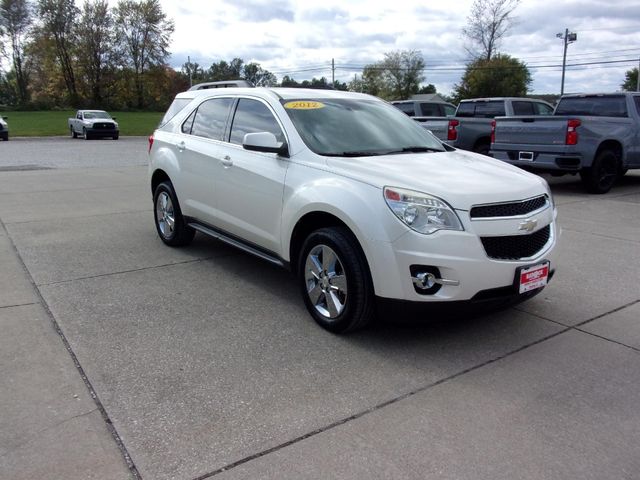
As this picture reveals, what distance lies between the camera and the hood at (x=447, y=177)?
3.60 m

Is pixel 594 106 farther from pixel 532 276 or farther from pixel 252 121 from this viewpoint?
pixel 532 276

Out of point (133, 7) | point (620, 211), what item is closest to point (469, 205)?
point (620, 211)

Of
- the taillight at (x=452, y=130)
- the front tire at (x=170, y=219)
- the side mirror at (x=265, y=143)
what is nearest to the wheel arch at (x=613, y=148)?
the taillight at (x=452, y=130)

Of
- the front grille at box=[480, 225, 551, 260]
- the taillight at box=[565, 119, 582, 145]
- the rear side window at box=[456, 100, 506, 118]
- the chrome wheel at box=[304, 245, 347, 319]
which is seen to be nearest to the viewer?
the front grille at box=[480, 225, 551, 260]

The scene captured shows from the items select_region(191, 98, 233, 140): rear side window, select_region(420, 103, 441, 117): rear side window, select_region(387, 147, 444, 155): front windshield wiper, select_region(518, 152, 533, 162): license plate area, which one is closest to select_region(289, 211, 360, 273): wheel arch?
select_region(387, 147, 444, 155): front windshield wiper

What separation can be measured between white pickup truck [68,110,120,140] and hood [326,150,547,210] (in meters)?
32.3

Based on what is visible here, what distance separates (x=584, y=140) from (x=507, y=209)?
7.64m

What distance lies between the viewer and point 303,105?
4750 millimetres

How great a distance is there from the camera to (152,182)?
6.71 metres

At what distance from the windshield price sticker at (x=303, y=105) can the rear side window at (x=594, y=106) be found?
8.67 meters

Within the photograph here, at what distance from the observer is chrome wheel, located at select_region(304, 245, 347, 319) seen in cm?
388

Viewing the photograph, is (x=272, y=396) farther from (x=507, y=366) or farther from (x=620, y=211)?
(x=620, y=211)

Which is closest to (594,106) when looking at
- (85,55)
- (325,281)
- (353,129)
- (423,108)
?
(423,108)

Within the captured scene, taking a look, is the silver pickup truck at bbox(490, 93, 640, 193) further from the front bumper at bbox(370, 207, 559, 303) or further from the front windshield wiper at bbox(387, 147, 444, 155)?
the front bumper at bbox(370, 207, 559, 303)
